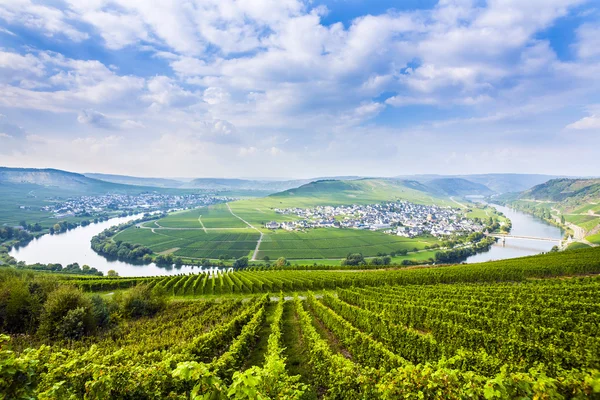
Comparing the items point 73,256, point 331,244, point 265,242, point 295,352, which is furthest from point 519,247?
point 73,256

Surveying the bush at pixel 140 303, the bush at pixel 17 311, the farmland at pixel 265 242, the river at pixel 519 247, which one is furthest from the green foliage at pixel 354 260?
the bush at pixel 17 311

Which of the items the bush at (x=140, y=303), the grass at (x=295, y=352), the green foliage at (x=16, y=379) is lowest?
the bush at (x=140, y=303)

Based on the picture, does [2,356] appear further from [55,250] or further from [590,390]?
[55,250]

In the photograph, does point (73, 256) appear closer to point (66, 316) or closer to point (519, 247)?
point (66, 316)

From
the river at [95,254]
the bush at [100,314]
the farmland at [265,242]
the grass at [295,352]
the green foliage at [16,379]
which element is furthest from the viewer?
the farmland at [265,242]

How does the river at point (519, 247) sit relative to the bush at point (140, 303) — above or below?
below

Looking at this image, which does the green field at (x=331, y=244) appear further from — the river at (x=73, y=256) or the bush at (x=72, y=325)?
the bush at (x=72, y=325)

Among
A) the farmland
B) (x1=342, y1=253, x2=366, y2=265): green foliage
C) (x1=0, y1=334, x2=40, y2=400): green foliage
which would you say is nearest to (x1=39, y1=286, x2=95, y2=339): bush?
(x1=0, y1=334, x2=40, y2=400): green foliage

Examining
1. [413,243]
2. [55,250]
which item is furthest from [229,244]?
[413,243]
